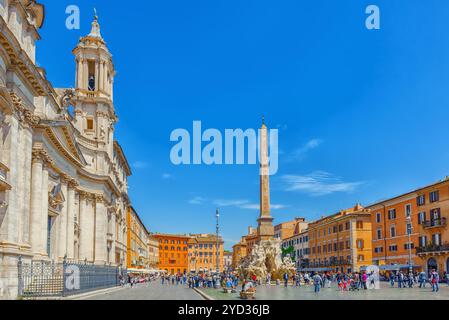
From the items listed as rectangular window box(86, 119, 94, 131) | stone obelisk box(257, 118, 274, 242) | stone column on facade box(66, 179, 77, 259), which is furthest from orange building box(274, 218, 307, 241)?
stone column on facade box(66, 179, 77, 259)

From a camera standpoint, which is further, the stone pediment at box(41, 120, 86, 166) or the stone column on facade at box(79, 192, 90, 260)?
the stone column on facade at box(79, 192, 90, 260)

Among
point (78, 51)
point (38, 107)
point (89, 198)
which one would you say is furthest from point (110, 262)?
point (38, 107)

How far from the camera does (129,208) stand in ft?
244

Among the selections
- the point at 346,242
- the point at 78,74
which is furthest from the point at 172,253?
the point at 78,74

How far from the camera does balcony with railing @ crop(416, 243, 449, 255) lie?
46.7m

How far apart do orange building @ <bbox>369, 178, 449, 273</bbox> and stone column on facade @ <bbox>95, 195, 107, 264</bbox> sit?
84.7ft

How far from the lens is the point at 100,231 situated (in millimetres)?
47156

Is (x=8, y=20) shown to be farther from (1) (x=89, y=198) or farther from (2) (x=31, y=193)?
(1) (x=89, y=198)

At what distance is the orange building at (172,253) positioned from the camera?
454 ft

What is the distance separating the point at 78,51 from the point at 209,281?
24133 millimetres

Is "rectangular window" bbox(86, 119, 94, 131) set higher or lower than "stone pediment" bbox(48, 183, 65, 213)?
higher

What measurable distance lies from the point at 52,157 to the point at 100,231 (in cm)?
1554

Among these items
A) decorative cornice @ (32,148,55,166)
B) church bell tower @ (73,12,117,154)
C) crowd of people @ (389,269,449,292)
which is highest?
church bell tower @ (73,12,117,154)

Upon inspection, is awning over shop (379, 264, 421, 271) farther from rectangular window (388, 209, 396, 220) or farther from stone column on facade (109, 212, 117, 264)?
stone column on facade (109, 212, 117, 264)
